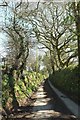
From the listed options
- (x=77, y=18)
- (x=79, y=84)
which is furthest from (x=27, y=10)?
(x=79, y=84)

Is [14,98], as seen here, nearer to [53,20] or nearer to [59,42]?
[53,20]

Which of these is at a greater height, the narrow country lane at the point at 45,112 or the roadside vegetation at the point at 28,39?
the roadside vegetation at the point at 28,39

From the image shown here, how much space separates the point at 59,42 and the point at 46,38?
3.06 meters

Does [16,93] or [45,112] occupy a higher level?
[16,93]

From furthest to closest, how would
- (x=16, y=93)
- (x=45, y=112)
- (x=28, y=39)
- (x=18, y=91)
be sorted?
(x=28, y=39) → (x=18, y=91) → (x=16, y=93) → (x=45, y=112)

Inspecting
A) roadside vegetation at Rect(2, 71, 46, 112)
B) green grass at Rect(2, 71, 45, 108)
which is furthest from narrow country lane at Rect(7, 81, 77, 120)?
green grass at Rect(2, 71, 45, 108)

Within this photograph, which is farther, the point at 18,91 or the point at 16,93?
the point at 18,91

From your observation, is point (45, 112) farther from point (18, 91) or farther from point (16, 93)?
point (18, 91)

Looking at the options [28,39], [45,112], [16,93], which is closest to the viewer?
[45,112]

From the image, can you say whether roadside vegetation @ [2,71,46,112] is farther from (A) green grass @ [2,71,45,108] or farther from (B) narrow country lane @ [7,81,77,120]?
(B) narrow country lane @ [7,81,77,120]

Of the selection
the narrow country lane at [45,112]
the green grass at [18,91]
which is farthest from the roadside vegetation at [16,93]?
the narrow country lane at [45,112]

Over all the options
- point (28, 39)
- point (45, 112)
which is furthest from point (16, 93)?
point (28, 39)

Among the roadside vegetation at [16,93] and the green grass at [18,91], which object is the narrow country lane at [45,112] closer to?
the roadside vegetation at [16,93]

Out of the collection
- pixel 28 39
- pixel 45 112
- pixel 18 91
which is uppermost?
pixel 28 39
